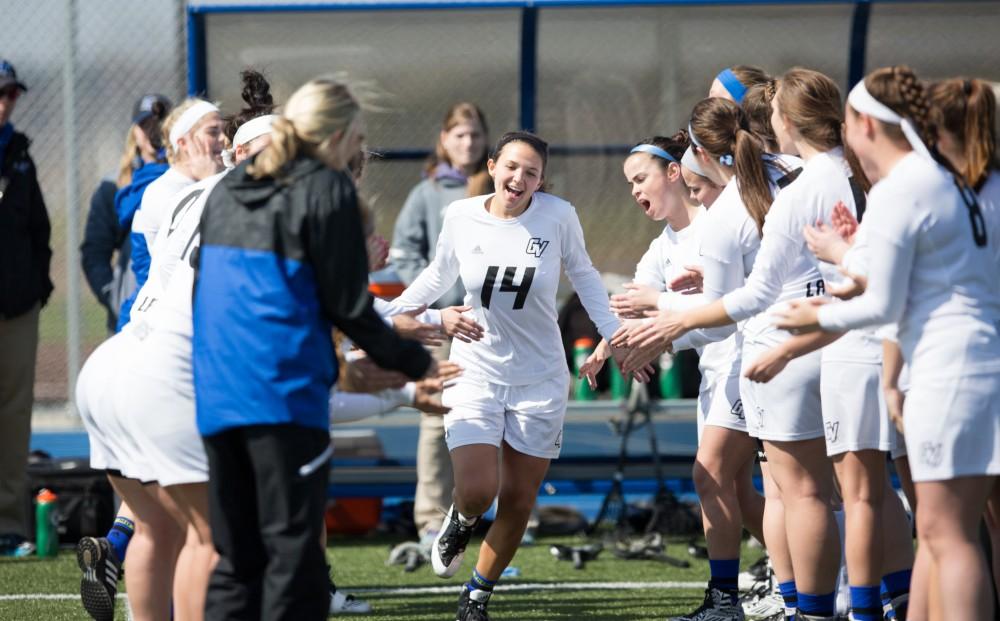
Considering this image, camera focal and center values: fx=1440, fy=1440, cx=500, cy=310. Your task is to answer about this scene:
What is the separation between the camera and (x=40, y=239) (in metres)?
7.99

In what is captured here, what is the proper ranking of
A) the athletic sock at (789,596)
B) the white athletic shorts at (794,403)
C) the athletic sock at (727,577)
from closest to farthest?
the white athletic shorts at (794,403), the athletic sock at (789,596), the athletic sock at (727,577)

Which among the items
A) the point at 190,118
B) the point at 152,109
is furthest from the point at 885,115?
the point at 152,109

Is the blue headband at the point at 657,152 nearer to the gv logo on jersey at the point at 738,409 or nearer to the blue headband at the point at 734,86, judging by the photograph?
the blue headband at the point at 734,86

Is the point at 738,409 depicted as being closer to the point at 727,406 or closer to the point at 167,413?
the point at 727,406

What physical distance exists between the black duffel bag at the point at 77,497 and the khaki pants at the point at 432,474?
1.71m

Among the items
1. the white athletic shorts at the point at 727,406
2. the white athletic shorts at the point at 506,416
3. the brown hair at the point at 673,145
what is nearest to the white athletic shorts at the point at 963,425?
the white athletic shorts at the point at 727,406

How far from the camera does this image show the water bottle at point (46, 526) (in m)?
7.62

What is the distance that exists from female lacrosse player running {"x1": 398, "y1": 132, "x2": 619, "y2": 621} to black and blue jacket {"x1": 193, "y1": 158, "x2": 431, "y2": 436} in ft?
6.66

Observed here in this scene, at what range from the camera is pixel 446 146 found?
7.91m

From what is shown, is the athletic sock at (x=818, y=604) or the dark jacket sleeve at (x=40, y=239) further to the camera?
the dark jacket sleeve at (x=40, y=239)

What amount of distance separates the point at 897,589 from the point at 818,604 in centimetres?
31

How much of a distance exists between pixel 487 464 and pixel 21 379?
11.4ft

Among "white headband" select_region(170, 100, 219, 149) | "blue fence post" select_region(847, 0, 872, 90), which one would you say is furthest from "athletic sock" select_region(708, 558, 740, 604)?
"blue fence post" select_region(847, 0, 872, 90)

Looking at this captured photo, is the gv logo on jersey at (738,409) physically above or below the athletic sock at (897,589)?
above
